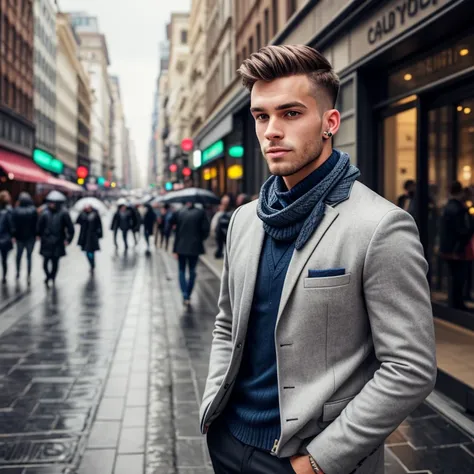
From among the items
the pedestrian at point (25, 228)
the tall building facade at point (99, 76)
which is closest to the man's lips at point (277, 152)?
the pedestrian at point (25, 228)

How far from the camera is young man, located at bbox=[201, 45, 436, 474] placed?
181 cm

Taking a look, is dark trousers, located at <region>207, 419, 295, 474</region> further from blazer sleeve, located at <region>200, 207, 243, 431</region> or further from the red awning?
→ the red awning

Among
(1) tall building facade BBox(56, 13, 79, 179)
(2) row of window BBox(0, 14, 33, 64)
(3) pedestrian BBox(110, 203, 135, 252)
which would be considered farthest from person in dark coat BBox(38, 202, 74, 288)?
(1) tall building facade BBox(56, 13, 79, 179)

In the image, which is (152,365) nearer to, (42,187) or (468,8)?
(468,8)

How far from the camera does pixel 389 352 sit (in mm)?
1813

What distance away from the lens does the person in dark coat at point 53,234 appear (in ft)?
Answer: 47.2

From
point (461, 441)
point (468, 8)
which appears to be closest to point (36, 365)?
point (461, 441)

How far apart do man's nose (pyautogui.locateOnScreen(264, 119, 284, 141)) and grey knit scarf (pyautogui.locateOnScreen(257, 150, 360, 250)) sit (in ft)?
0.62

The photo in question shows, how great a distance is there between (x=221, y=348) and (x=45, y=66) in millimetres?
66174

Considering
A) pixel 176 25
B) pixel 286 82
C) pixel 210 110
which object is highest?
pixel 176 25

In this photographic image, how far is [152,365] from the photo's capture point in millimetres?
7574

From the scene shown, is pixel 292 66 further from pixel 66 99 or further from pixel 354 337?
pixel 66 99

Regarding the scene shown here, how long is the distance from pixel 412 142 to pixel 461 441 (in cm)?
597

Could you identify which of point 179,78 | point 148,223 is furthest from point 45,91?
point 148,223
